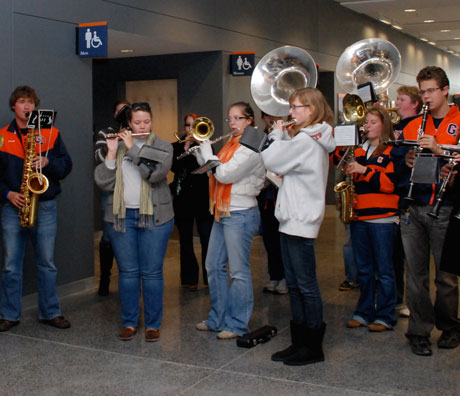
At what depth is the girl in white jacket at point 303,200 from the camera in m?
4.09

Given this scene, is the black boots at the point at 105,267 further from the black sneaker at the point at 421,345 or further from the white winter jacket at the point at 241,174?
the black sneaker at the point at 421,345

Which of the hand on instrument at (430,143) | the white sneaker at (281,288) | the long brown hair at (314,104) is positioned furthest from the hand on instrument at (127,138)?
the white sneaker at (281,288)

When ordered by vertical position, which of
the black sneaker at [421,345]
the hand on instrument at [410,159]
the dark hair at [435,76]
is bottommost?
the black sneaker at [421,345]

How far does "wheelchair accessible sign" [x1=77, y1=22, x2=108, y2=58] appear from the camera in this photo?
239 inches

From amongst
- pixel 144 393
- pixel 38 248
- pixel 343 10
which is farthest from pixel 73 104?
pixel 343 10

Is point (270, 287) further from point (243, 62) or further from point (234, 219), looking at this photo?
point (243, 62)

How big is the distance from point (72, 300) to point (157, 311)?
145cm

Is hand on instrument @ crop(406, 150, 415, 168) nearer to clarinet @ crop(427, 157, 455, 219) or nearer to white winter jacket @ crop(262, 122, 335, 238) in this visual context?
clarinet @ crop(427, 157, 455, 219)

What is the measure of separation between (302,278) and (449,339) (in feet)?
3.84

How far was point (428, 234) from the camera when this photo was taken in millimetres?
4371

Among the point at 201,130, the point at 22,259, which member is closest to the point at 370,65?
the point at 201,130

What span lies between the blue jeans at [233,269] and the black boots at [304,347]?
51cm

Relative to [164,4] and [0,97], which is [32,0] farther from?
[164,4]

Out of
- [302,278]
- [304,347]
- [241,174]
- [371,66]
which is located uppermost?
[371,66]
